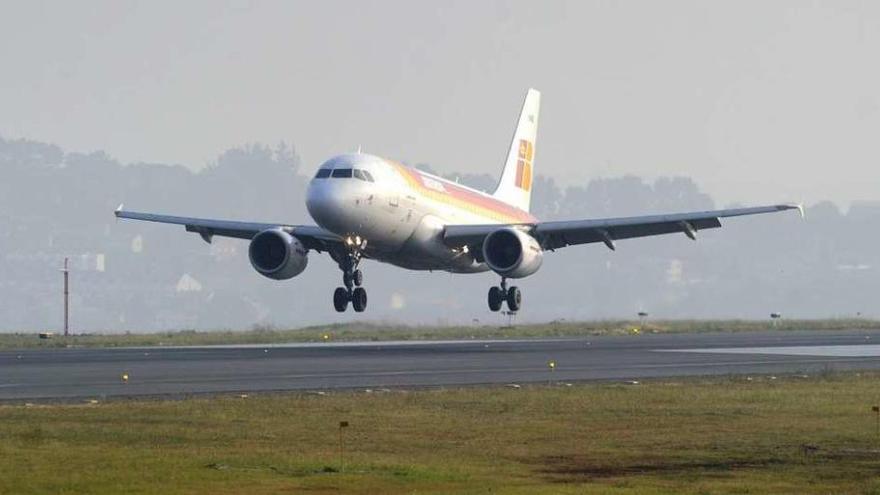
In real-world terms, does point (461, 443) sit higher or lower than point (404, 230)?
lower

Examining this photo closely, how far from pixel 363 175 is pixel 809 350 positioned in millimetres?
15180

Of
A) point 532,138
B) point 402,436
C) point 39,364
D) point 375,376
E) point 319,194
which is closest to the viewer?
point 402,436

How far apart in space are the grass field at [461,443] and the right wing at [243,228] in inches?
1053

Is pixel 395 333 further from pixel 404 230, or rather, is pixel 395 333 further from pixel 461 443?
pixel 461 443

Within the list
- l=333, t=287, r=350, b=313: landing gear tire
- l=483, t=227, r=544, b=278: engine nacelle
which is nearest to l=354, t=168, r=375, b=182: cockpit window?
l=333, t=287, r=350, b=313: landing gear tire

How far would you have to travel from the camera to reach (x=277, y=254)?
63406 mm

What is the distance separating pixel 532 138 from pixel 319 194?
97.1 feet

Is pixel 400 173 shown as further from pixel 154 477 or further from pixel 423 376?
pixel 154 477

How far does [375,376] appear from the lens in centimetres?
4234

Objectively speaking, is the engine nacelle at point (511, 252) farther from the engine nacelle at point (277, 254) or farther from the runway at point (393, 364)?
the engine nacelle at point (277, 254)

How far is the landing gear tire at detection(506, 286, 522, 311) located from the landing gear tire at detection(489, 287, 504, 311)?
294 mm

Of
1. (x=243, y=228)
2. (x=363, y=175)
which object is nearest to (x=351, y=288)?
(x=363, y=175)

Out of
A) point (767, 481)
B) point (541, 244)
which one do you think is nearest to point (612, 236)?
point (541, 244)

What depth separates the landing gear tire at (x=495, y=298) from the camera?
6862 centimetres
